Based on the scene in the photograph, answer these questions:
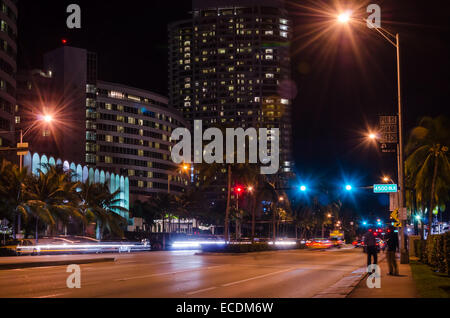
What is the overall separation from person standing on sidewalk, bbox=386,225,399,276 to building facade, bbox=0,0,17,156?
222ft

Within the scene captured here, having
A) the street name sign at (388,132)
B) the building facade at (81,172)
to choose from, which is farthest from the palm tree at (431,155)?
the building facade at (81,172)

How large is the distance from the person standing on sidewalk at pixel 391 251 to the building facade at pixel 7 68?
222 ft

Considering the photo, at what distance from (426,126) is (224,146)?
57.2 ft

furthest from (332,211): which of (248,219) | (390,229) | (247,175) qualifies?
(390,229)

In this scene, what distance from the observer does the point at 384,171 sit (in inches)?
2795

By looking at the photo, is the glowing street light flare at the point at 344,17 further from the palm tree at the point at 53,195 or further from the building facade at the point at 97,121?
the building facade at the point at 97,121

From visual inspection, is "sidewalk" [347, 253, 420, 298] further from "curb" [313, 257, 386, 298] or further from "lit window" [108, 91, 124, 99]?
"lit window" [108, 91, 124, 99]

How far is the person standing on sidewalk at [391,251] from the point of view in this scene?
21.2 meters

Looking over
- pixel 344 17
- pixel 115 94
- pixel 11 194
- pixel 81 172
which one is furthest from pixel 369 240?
pixel 115 94

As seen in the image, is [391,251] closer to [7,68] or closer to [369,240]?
[369,240]

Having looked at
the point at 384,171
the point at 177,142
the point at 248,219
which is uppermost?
the point at 177,142

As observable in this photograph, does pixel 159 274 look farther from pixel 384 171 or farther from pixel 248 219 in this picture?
pixel 248 219

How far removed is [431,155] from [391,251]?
2247cm

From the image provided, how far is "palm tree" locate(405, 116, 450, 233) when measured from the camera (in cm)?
4125
